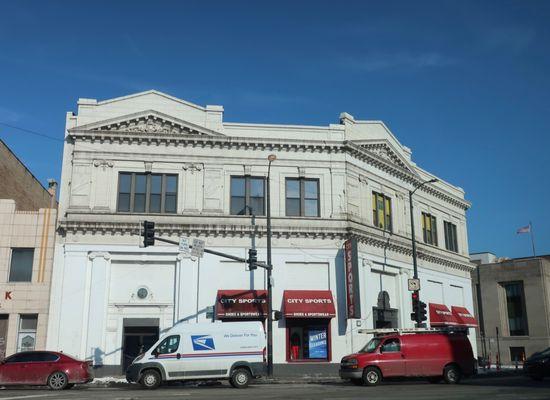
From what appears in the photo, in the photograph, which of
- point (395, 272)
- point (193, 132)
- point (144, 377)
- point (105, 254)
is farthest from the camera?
point (395, 272)

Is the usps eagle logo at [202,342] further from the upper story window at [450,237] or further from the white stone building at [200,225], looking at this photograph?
the upper story window at [450,237]

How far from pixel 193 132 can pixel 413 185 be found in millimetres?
16586

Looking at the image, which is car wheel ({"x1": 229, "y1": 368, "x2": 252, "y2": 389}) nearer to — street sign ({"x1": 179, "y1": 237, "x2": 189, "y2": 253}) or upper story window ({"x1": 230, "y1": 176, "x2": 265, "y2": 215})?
street sign ({"x1": 179, "y1": 237, "x2": 189, "y2": 253})

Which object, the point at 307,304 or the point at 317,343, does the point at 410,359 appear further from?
the point at 317,343

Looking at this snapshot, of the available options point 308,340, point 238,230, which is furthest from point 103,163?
point 308,340

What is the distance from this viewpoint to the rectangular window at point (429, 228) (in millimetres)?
40594

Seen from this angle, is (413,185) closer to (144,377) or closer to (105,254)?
(105,254)

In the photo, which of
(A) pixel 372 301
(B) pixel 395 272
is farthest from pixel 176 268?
(B) pixel 395 272

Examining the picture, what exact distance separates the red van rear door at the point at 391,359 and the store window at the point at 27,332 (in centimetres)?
1783

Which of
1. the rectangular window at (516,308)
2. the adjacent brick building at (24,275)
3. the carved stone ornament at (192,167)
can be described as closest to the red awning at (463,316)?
the carved stone ornament at (192,167)

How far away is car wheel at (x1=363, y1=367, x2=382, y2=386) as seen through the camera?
73.4ft

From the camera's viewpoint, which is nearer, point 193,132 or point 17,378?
point 17,378

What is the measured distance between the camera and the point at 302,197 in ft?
108

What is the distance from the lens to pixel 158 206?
3138 cm
